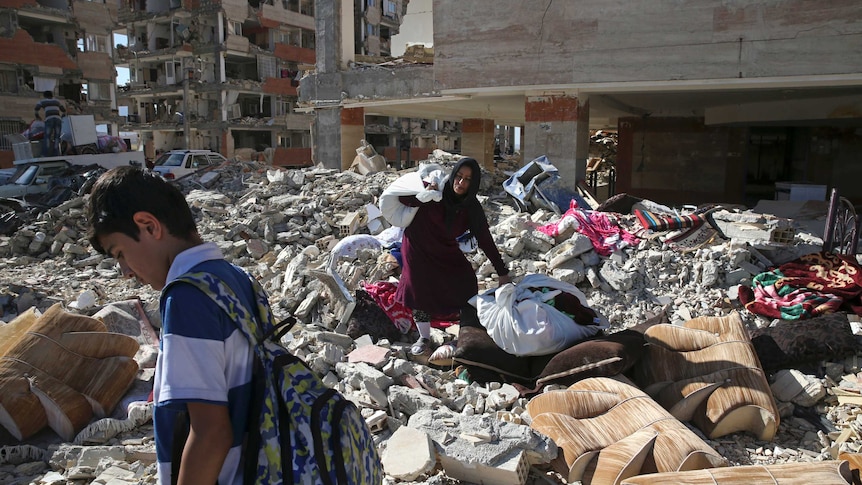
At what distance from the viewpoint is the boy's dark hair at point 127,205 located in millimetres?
1410

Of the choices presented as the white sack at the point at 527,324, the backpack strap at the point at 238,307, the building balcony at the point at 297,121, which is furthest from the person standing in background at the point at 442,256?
the building balcony at the point at 297,121

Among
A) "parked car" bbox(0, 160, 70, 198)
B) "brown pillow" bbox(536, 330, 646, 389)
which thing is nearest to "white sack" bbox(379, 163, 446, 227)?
"brown pillow" bbox(536, 330, 646, 389)

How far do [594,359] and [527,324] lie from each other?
53 cm

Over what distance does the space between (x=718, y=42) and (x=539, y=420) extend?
7778 millimetres

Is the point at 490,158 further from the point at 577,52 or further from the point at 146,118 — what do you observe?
the point at 146,118

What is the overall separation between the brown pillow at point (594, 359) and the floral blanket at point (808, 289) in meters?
2.23

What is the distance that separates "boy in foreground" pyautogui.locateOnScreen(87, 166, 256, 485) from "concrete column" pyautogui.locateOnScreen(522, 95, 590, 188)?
30.3 ft

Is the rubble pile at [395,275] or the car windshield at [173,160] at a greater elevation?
the car windshield at [173,160]

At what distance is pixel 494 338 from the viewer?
4148 mm

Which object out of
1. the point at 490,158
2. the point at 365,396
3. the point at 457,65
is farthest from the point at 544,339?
the point at 490,158

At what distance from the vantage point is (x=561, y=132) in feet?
33.3

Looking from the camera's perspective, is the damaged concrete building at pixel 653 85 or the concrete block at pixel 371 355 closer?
the concrete block at pixel 371 355

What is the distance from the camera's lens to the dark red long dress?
4516 mm

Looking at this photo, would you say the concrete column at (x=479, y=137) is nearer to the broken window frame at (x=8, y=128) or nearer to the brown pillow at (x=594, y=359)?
the brown pillow at (x=594, y=359)
